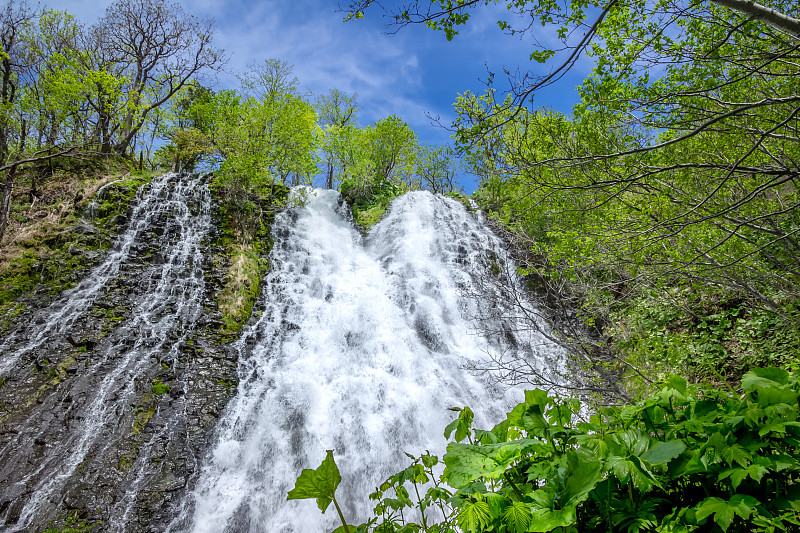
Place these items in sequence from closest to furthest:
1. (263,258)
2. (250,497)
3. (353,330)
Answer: (250,497), (353,330), (263,258)

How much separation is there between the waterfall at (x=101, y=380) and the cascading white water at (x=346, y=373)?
140cm

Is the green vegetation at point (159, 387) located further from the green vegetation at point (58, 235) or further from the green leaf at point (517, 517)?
the green leaf at point (517, 517)

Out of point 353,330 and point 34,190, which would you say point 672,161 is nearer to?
point 353,330

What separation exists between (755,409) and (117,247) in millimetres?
12761

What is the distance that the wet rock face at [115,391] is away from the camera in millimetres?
5352

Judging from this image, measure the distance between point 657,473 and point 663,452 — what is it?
0.18 metres

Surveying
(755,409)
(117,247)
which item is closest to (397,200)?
(117,247)

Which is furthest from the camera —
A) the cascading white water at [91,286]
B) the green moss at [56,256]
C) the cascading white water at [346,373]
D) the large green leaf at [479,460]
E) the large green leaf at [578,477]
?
the green moss at [56,256]

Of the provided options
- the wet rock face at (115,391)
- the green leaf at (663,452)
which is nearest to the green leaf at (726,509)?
the green leaf at (663,452)

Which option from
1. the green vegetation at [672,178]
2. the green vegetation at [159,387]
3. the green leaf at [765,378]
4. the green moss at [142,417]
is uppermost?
the green vegetation at [672,178]

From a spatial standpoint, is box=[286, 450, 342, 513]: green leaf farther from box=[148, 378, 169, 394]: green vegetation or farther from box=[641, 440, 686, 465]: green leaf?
box=[148, 378, 169, 394]: green vegetation

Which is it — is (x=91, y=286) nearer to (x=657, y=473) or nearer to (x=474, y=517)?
(x=474, y=517)

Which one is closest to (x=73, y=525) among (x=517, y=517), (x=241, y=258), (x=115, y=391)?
(x=115, y=391)

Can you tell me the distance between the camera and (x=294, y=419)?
7098mm
